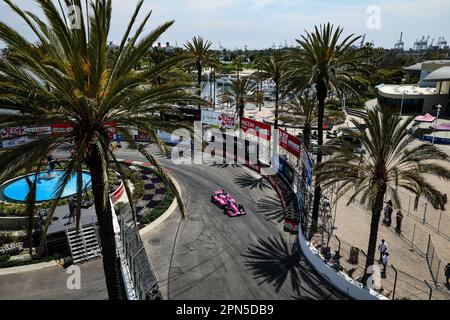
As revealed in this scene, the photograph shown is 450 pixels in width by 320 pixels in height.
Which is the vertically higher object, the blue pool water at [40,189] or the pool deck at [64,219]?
the pool deck at [64,219]

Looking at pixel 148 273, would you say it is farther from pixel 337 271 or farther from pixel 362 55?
pixel 362 55

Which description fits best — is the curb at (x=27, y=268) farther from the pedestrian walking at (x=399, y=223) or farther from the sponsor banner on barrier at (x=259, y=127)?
the sponsor banner on barrier at (x=259, y=127)

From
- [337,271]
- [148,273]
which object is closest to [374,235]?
[337,271]

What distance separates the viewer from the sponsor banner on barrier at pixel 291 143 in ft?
95.6

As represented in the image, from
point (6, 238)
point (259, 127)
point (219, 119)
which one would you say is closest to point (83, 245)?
point (6, 238)

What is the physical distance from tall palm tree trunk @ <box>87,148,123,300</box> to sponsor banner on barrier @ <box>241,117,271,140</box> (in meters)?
26.5

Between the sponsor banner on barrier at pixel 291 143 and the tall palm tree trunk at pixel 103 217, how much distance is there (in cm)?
1930

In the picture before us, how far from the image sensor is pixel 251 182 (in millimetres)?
35469

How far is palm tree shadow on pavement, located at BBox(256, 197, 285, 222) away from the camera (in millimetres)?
28237

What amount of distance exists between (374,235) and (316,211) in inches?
283

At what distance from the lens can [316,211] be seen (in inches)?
1001

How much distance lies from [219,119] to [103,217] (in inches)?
1527

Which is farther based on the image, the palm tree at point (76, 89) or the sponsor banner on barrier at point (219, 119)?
the sponsor banner on barrier at point (219, 119)

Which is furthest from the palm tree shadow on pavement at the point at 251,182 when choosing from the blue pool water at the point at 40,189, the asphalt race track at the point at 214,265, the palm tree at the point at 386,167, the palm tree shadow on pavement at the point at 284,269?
the palm tree at the point at 386,167
